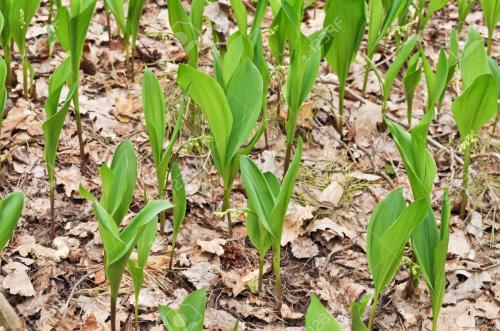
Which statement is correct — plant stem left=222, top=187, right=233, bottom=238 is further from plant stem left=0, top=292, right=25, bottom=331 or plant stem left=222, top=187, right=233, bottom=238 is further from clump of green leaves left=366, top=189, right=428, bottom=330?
plant stem left=0, top=292, right=25, bottom=331

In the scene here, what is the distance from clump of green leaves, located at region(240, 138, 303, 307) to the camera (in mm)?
1932

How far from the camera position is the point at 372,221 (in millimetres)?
1978

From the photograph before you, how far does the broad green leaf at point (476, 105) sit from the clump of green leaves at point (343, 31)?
0.53 meters

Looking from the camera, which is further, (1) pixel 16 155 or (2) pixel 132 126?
(2) pixel 132 126

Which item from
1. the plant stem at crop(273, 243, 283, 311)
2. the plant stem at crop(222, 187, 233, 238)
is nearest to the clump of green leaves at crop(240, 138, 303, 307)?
the plant stem at crop(273, 243, 283, 311)

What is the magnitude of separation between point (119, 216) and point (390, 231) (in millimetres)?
761

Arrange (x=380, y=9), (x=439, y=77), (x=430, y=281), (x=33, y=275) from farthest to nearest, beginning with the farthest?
(x=380, y=9)
(x=439, y=77)
(x=33, y=275)
(x=430, y=281)

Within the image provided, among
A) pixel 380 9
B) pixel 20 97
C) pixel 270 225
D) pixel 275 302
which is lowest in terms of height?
pixel 275 302

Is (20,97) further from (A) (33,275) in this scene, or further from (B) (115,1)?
(A) (33,275)

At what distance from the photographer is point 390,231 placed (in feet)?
6.05

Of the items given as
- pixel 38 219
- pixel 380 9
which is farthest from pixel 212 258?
pixel 380 9

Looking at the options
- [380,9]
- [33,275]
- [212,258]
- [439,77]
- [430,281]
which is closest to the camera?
[430,281]

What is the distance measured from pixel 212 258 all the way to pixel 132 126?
87 centimetres

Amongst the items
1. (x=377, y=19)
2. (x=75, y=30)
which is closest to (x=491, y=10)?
(x=377, y=19)
